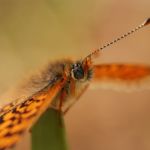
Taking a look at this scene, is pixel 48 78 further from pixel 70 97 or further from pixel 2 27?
pixel 2 27

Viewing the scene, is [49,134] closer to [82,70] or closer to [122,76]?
[82,70]

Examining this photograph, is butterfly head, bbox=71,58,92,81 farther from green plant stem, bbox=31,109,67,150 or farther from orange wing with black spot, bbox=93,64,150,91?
green plant stem, bbox=31,109,67,150

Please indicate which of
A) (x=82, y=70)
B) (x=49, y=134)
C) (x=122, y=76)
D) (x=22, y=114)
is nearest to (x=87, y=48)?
(x=122, y=76)

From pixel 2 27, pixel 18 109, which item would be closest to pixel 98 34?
pixel 2 27

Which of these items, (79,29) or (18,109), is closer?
(18,109)

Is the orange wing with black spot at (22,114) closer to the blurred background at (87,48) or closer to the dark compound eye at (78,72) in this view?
the dark compound eye at (78,72)

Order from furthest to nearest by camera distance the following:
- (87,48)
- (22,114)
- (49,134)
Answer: (87,48), (22,114), (49,134)
